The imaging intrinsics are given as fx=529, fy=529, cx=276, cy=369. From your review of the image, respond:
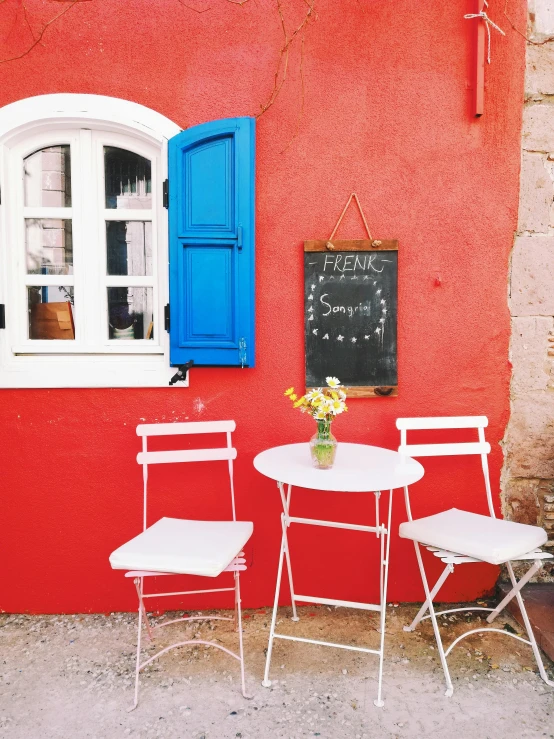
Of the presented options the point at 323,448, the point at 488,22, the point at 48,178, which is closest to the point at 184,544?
the point at 323,448

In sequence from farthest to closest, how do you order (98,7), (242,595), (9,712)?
(242,595), (98,7), (9,712)

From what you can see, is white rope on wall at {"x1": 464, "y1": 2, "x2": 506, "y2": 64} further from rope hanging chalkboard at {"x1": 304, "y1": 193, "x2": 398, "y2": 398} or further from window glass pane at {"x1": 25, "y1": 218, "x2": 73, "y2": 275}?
window glass pane at {"x1": 25, "y1": 218, "x2": 73, "y2": 275}

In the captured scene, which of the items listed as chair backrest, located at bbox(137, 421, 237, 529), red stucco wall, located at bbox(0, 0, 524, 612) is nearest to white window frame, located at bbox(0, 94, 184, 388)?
red stucco wall, located at bbox(0, 0, 524, 612)

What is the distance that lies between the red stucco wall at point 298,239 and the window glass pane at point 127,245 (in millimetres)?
649

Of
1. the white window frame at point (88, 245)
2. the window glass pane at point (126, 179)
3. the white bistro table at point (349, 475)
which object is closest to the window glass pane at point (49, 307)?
the white window frame at point (88, 245)

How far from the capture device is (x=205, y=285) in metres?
2.91

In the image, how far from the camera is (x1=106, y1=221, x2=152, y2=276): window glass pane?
3.05m

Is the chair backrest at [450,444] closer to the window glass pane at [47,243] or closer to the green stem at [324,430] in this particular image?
the green stem at [324,430]

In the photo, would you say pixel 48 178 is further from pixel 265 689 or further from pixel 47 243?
pixel 265 689

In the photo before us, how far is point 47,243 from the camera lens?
305 cm

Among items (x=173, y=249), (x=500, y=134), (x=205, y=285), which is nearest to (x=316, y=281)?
(x=205, y=285)

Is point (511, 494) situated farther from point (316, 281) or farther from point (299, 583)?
point (316, 281)

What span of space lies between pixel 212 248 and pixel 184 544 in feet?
5.04

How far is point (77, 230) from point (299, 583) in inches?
94.7
